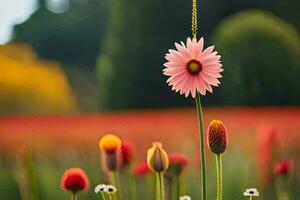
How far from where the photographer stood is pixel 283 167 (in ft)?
4.26

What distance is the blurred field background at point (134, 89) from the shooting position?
130cm

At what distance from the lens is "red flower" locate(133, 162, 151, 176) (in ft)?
4.27

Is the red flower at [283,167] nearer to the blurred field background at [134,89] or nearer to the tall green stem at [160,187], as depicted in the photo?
the blurred field background at [134,89]

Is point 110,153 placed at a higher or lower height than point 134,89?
lower

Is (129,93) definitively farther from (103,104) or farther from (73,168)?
(73,168)

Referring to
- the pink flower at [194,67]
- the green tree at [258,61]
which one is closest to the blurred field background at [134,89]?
the green tree at [258,61]

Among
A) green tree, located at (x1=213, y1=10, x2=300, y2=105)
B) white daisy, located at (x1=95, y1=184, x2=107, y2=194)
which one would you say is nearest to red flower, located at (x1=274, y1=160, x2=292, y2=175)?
green tree, located at (x1=213, y1=10, x2=300, y2=105)

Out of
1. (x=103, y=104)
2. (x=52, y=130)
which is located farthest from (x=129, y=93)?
(x=52, y=130)

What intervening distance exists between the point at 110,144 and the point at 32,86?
0.64ft

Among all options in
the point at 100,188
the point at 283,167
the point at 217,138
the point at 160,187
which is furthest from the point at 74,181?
the point at 283,167

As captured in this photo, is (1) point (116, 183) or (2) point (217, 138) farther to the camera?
(1) point (116, 183)

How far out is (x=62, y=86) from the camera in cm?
132

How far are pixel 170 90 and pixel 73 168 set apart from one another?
24 centimetres

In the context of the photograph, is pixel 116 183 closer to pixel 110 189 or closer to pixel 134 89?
pixel 110 189
